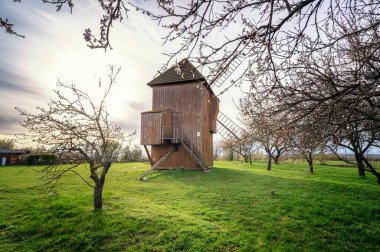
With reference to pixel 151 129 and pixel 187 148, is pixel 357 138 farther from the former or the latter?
pixel 151 129

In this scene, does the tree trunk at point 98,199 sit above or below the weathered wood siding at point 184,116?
below

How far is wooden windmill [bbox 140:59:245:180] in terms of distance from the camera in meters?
18.2

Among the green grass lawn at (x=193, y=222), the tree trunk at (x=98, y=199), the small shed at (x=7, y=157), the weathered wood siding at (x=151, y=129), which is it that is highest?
the weathered wood siding at (x=151, y=129)

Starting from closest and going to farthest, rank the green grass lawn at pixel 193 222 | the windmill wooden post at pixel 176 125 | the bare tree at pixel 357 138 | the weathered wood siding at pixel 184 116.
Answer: the bare tree at pixel 357 138 → the green grass lawn at pixel 193 222 → the windmill wooden post at pixel 176 125 → the weathered wood siding at pixel 184 116

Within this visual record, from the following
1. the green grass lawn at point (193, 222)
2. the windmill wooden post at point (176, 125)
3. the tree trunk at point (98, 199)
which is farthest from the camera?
the windmill wooden post at point (176, 125)

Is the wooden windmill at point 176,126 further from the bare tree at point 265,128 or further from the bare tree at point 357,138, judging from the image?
the bare tree at point 265,128

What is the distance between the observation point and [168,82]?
20375 millimetres

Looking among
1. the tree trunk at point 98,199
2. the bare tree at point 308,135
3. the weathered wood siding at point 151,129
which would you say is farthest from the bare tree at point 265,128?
the weathered wood siding at point 151,129

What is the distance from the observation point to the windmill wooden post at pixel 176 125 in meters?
18.2

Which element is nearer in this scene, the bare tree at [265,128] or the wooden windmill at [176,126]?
the bare tree at [265,128]

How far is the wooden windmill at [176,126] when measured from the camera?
59.7 ft

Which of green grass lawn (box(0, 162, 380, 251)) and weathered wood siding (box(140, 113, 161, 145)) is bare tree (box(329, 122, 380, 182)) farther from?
weathered wood siding (box(140, 113, 161, 145))

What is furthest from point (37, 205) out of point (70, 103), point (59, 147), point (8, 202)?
point (70, 103)

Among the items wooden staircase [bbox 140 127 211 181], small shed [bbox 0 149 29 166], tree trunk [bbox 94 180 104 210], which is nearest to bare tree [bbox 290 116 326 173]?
tree trunk [bbox 94 180 104 210]
